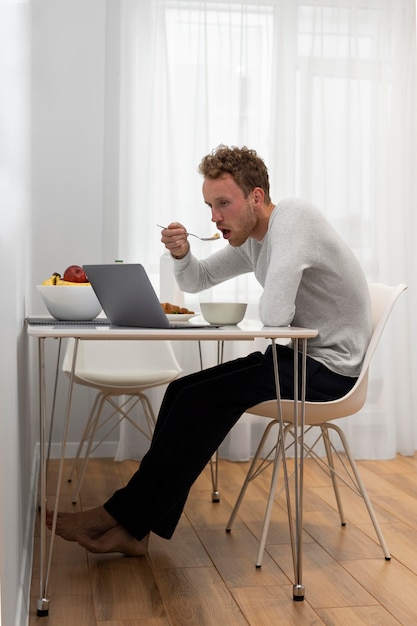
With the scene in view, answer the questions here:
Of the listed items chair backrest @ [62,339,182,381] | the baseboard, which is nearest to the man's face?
chair backrest @ [62,339,182,381]

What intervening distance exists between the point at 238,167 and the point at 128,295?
59 cm

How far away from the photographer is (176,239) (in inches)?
104

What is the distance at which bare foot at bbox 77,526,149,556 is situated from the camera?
234 cm

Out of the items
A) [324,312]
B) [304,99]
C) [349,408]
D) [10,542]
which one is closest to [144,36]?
[304,99]

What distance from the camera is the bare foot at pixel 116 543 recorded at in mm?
2338

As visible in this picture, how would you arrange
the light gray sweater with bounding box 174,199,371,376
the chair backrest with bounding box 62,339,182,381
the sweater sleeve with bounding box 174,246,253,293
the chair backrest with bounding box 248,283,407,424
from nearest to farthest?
1. the light gray sweater with bounding box 174,199,371,376
2. the chair backrest with bounding box 248,283,407,424
3. the sweater sleeve with bounding box 174,246,253,293
4. the chair backrest with bounding box 62,339,182,381

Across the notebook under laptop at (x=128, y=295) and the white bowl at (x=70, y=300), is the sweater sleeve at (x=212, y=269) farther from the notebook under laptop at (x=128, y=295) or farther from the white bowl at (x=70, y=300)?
the notebook under laptop at (x=128, y=295)

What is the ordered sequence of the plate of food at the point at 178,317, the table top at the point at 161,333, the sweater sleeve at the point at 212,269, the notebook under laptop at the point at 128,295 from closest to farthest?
the table top at the point at 161,333 → the notebook under laptop at the point at 128,295 → the plate of food at the point at 178,317 → the sweater sleeve at the point at 212,269

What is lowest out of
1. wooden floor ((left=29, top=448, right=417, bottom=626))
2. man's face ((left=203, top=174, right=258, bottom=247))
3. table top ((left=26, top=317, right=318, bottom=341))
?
wooden floor ((left=29, top=448, right=417, bottom=626))

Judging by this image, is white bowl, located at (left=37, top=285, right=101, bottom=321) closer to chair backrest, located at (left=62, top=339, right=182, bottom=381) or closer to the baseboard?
chair backrest, located at (left=62, top=339, right=182, bottom=381)

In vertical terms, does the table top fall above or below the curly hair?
below

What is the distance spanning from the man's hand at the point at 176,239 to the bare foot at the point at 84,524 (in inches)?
33.2

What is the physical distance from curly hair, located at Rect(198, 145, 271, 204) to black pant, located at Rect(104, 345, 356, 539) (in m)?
0.55

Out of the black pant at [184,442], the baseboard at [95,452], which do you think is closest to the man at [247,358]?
the black pant at [184,442]
